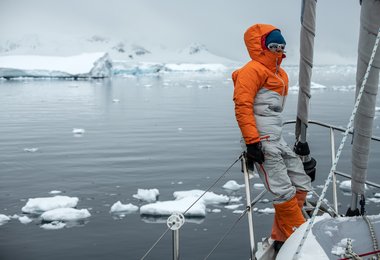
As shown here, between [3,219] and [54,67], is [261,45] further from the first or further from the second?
[54,67]

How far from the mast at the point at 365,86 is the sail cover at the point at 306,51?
0.35 m

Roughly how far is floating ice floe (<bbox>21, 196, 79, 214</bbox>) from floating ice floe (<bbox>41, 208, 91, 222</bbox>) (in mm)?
199

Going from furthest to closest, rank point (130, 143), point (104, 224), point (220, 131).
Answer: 1. point (220, 131)
2. point (130, 143)
3. point (104, 224)

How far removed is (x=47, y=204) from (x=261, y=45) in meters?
4.40

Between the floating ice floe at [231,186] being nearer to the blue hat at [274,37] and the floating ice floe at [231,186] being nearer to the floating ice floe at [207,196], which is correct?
the floating ice floe at [207,196]

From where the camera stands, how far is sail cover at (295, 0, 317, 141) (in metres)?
3.11

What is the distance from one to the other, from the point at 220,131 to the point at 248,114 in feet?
39.0

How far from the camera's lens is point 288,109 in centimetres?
2292

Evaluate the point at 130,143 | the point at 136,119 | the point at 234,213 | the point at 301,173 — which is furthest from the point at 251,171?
the point at 136,119

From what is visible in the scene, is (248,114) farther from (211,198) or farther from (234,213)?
(211,198)

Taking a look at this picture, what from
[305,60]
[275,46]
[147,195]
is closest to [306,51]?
[305,60]

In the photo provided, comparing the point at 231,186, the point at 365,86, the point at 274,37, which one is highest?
the point at 274,37

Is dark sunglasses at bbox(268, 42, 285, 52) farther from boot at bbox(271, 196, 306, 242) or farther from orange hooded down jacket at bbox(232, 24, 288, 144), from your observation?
boot at bbox(271, 196, 306, 242)

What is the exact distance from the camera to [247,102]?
2.98 metres
